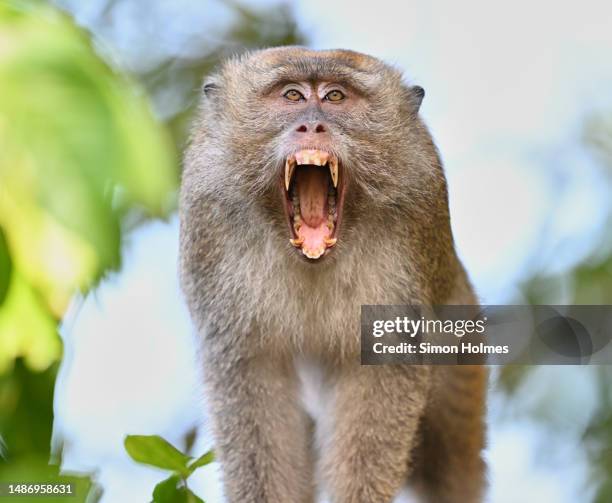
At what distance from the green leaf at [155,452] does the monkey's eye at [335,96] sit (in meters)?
1.82

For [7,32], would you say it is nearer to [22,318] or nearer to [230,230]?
[22,318]

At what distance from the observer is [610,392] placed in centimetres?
512

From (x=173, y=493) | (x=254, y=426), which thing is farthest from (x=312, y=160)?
(x=173, y=493)

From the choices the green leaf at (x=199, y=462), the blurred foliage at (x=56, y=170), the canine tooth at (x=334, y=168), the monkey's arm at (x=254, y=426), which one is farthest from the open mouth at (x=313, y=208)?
the blurred foliage at (x=56, y=170)

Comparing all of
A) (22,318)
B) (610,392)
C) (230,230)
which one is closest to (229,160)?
(230,230)

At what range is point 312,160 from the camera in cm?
409

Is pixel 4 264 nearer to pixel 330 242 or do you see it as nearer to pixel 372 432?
pixel 330 242

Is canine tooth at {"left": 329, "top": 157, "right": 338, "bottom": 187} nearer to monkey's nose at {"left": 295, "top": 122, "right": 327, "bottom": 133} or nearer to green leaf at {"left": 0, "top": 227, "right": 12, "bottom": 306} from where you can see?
monkey's nose at {"left": 295, "top": 122, "right": 327, "bottom": 133}

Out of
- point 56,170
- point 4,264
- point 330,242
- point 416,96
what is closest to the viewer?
point 56,170

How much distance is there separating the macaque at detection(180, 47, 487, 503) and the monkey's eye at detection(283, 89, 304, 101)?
1 centimetres

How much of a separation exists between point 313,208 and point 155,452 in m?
1.52

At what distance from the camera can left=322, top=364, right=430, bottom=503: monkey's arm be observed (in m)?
4.33

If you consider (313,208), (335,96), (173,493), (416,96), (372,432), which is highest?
(416,96)

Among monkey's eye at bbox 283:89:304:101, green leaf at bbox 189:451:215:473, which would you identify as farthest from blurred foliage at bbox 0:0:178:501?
monkey's eye at bbox 283:89:304:101
